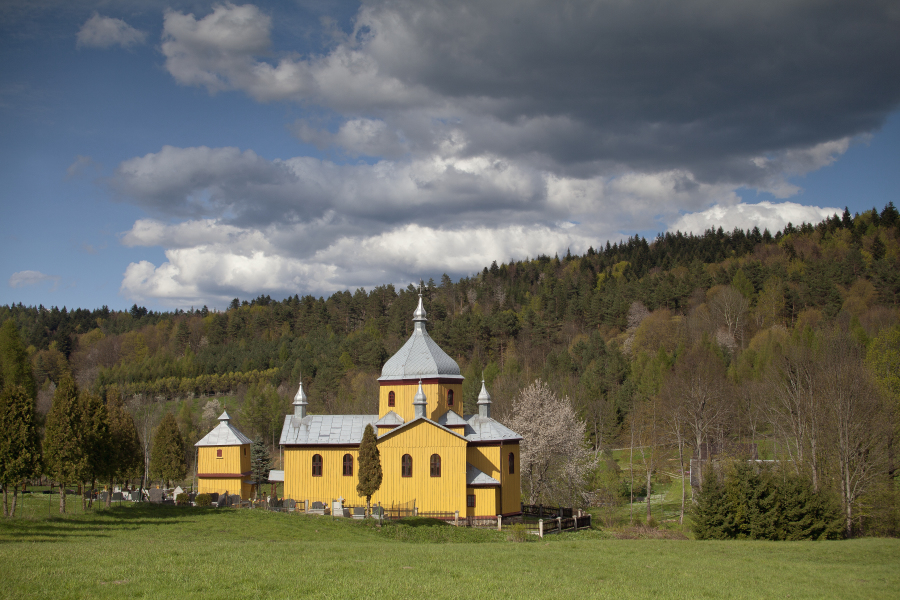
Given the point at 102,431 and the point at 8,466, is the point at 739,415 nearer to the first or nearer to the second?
Answer: the point at 102,431

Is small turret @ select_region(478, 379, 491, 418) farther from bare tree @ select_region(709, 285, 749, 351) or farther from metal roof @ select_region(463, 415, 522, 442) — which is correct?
bare tree @ select_region(709, 285, 749, 351)

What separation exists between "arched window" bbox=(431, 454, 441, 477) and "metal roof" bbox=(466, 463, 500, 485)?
150 cm

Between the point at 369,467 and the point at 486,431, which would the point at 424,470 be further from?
the point at 486,431

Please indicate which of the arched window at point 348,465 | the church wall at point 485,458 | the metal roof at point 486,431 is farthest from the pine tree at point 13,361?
the church wall at point 485,458

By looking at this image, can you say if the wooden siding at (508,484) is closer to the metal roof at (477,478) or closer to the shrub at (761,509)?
the metal roof at (477,478)

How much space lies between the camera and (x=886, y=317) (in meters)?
67.6

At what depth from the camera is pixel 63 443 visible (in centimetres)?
2820

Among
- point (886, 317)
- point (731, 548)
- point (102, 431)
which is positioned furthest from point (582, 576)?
point (886, 317)

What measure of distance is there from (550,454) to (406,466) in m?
14.1

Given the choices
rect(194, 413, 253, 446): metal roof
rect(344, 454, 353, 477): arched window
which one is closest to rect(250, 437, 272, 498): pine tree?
rect(194, 413, 253, 446): metal roof

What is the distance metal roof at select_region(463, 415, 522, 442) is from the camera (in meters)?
34.6

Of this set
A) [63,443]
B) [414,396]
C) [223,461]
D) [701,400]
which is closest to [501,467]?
[414,396]

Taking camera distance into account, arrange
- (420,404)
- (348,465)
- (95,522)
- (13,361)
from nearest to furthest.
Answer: (95,522), (420,404), (348,465), (13,361)

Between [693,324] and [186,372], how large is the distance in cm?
7741
